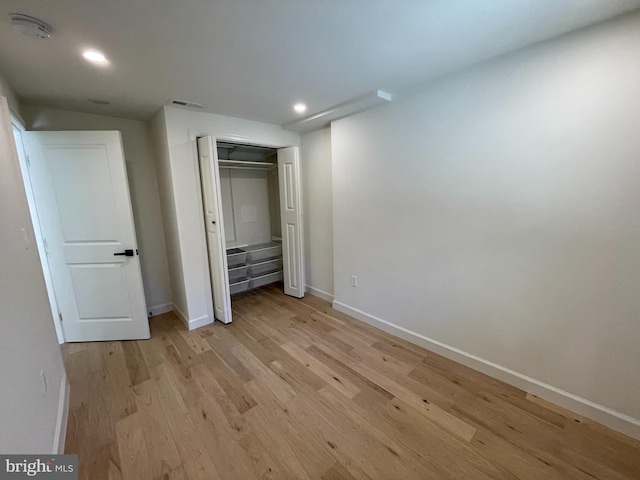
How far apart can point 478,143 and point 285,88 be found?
1.61m

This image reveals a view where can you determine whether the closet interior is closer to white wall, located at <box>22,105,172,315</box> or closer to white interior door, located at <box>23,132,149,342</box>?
white wall, located at <box>22,105,172,315</box>

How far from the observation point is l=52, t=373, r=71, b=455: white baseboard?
4.59ft

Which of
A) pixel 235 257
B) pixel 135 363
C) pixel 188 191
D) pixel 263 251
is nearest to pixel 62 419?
pixel 135 363

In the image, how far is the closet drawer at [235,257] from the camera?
350cm

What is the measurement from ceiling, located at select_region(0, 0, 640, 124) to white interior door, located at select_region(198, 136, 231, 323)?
1.92 ft

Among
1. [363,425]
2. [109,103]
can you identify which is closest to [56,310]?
[109,103]

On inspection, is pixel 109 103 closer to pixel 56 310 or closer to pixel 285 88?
pixel 285 88

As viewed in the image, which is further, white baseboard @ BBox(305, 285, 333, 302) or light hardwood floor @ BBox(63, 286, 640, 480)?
white baseboard @ BBox(305, 285, 333, 302)

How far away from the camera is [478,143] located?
189cm

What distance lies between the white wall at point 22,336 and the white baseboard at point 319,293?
2.61m

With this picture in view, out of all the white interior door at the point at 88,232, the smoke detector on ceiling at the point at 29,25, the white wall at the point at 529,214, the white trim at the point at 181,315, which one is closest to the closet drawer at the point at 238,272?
the white trim at the point at 181,315

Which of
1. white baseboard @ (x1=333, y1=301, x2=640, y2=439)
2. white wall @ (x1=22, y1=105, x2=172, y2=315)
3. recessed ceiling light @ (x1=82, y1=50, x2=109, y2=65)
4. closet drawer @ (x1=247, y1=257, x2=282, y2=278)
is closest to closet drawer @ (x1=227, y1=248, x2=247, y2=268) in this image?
closet drawer @ (x1=247, y1=257, x2=282, y2=278)

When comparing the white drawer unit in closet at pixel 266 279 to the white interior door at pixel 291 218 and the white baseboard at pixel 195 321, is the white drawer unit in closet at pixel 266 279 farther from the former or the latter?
the white baseboard at pixel 195 321

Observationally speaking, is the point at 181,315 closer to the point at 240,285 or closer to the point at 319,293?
the point at 240,285
